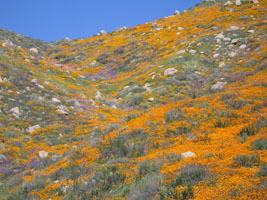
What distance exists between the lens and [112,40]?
51.8 m

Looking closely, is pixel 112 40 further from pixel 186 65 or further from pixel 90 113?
pixel 90 113

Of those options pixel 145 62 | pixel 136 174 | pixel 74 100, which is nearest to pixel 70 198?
pixel 136 174

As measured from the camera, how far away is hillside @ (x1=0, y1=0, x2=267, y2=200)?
5.42m

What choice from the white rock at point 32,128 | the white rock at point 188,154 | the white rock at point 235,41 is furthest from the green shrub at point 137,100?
the white rock at point 235,41

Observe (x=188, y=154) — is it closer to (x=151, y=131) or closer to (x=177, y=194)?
(x=177, y=194)

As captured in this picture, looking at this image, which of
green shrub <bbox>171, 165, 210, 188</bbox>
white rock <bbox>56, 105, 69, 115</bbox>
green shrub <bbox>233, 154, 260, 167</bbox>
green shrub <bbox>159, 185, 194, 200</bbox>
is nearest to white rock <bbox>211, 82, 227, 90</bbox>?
green shrub <bbox>233, 154, 260, 167</bbox>

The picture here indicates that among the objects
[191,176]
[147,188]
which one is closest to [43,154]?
[147,188]

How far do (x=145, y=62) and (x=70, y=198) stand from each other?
28970mm

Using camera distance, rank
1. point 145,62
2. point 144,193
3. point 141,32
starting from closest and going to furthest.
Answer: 1. point 144,193
2. point 145,62
3. point 141,32

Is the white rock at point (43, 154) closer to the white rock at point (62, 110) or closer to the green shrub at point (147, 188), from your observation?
the white rock at point (62, 110)

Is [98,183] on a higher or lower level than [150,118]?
lower

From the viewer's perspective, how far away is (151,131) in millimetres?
9836

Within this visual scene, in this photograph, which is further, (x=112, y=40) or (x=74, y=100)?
(x=112, y=40)

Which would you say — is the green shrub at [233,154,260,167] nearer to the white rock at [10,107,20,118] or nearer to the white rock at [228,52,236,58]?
the white rock at [10,107,20,118]
